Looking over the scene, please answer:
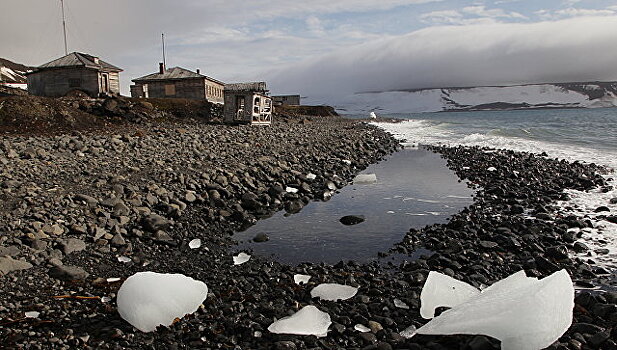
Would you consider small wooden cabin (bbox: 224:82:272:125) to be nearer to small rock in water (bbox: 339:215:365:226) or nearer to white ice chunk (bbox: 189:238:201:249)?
small rock in water (bbox: 339:215:365:226)

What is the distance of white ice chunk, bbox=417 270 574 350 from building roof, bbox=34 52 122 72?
29934mm

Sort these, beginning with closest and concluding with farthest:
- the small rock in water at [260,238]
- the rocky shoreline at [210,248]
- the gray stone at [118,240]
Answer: the rocky shoreline at [210,248], the gray stone at [118,240], the small rock in water at [260,238]

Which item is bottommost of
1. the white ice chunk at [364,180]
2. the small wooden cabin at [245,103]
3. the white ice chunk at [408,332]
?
the white ice chunk at [408,332]

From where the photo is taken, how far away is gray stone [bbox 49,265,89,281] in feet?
16.8

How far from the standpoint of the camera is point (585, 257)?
611 cm

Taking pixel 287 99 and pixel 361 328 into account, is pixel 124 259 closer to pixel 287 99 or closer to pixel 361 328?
pixel 361 328

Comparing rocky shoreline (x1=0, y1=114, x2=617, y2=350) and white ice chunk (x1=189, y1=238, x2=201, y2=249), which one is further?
white ice chunk (x1=189, y1=238, x2=201, y2=249)

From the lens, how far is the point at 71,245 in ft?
19.5

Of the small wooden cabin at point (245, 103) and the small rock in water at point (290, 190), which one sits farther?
the small wooden cabin at point (245, 103)

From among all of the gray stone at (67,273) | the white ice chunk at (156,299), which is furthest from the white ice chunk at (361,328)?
the gray stone at (67,273)

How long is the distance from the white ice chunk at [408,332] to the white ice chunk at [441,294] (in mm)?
267

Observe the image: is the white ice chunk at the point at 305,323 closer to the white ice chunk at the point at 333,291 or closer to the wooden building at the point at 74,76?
the white ice chunk at the point at 333,291

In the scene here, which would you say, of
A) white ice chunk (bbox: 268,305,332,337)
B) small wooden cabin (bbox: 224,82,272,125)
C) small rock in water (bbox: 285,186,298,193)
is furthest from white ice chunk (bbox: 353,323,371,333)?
small wooden cabin (bbox: 224,82,272,125)

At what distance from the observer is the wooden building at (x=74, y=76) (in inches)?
1085
